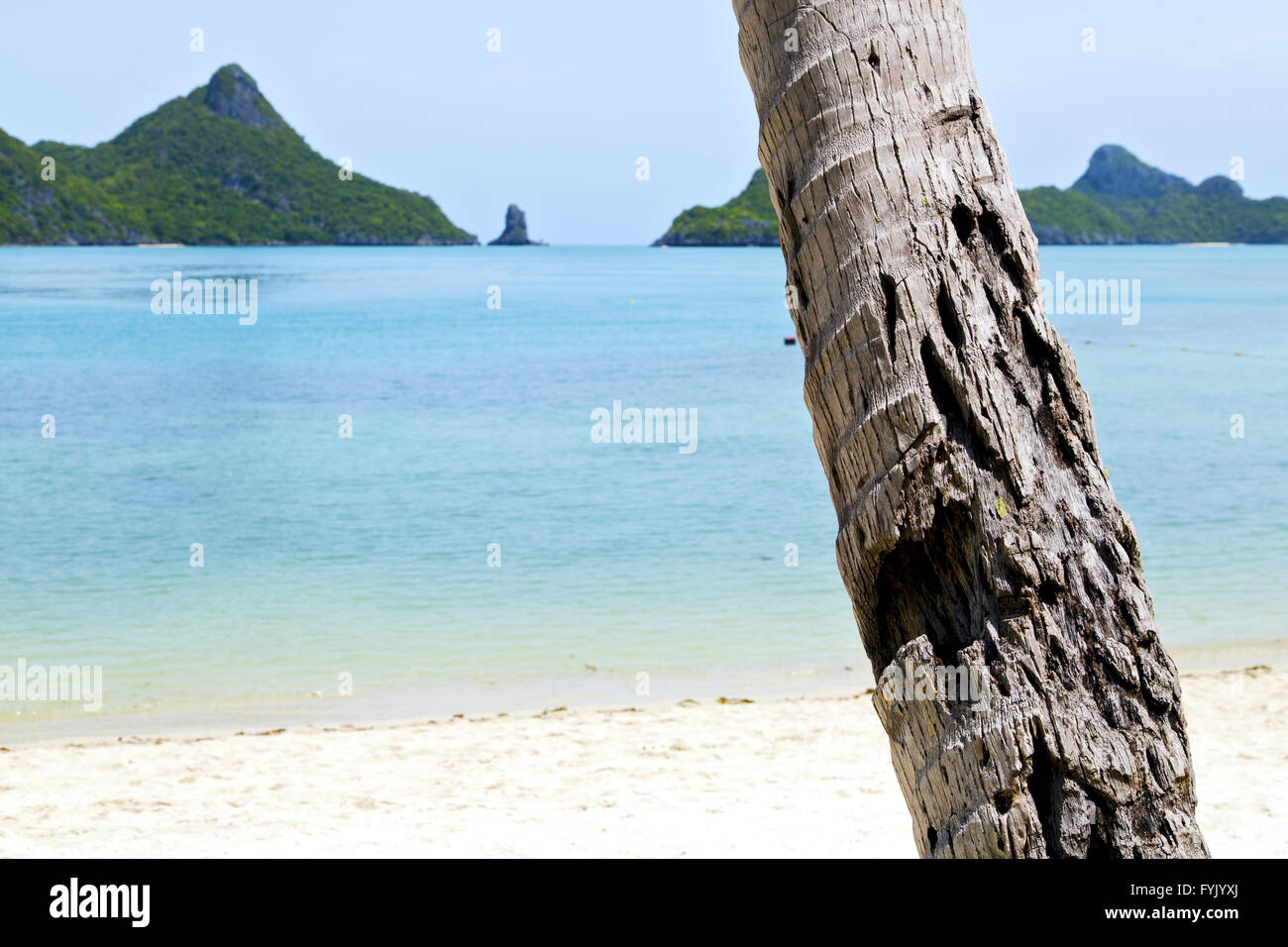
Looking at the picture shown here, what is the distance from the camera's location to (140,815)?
6.71m

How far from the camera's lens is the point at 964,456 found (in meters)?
1.73

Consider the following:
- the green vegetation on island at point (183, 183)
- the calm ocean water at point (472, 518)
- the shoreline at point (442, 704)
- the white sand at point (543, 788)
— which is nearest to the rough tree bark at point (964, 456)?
the white sand at point (543, 788)

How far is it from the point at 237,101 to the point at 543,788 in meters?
170

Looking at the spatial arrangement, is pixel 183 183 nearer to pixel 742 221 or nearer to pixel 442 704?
pixel 742 221

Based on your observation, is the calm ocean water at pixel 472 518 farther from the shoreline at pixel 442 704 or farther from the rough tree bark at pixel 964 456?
the rough tree bark at pixel 964 456

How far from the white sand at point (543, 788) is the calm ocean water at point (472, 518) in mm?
1283

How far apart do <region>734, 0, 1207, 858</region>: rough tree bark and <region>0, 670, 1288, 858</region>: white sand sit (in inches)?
179

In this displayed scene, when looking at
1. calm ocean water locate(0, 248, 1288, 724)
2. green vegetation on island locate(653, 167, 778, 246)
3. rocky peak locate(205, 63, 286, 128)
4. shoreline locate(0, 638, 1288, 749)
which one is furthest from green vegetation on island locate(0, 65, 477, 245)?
shoreline locate(0, 638, 1288, 749)

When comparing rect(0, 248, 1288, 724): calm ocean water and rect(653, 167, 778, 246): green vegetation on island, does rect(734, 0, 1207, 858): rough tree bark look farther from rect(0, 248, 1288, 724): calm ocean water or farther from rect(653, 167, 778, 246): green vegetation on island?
rect(653, 167, 778, 246): green vegetation on island

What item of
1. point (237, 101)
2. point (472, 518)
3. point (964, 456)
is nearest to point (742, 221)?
point (237, 101)

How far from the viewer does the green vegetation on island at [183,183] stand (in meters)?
131

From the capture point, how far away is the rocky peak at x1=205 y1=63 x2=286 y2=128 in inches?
6088

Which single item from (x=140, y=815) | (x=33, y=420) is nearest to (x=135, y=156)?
(x=33, y=420)
